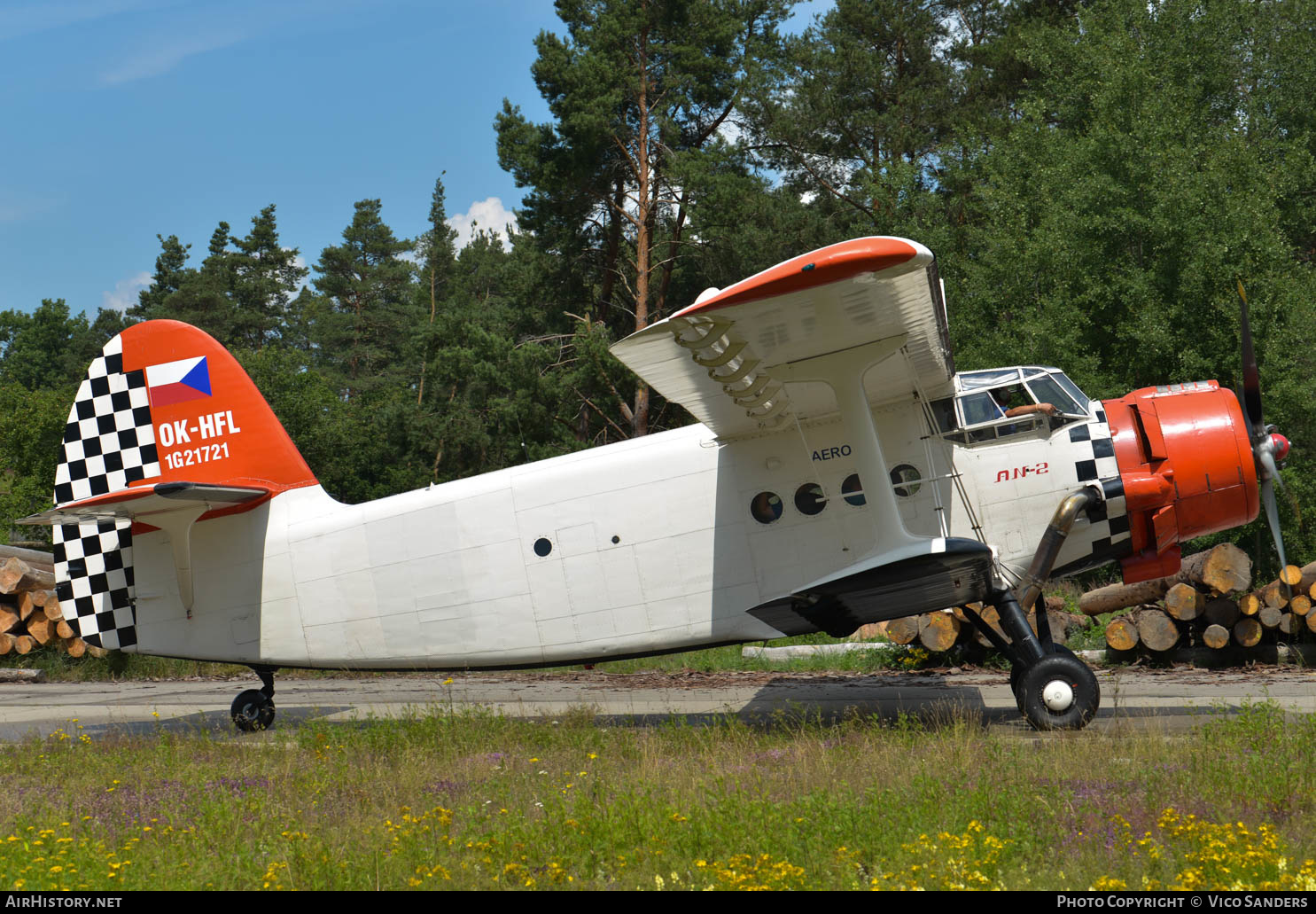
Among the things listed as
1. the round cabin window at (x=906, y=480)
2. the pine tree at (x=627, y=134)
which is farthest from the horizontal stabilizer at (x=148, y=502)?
the pine tree at (x=627, y=134)

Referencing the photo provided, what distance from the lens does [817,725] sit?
8.77 meters

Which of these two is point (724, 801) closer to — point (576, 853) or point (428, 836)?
point (576, 853)

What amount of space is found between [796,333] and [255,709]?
22.6ft

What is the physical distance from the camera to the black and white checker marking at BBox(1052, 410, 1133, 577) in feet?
26.5

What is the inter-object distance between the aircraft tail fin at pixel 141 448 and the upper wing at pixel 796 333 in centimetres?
438

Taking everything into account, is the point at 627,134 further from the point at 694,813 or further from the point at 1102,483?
the point at 694,813

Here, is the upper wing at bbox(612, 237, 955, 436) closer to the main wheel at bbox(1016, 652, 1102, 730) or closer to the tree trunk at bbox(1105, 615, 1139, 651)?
the main wheel at bbox(1016, 652, 1102, 730)

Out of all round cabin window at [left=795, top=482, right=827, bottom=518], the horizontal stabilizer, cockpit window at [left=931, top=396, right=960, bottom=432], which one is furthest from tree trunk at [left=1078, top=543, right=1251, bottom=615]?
the horizontal stabilizer

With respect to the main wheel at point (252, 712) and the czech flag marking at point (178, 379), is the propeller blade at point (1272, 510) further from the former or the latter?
the czech flag marking at point (178, 379)

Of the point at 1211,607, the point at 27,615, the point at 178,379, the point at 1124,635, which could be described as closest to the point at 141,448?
the point at 178,379

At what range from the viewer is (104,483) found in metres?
9.65

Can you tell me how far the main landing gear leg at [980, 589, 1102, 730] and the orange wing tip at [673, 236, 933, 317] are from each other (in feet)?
11.9

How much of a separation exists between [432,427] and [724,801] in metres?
26.5
